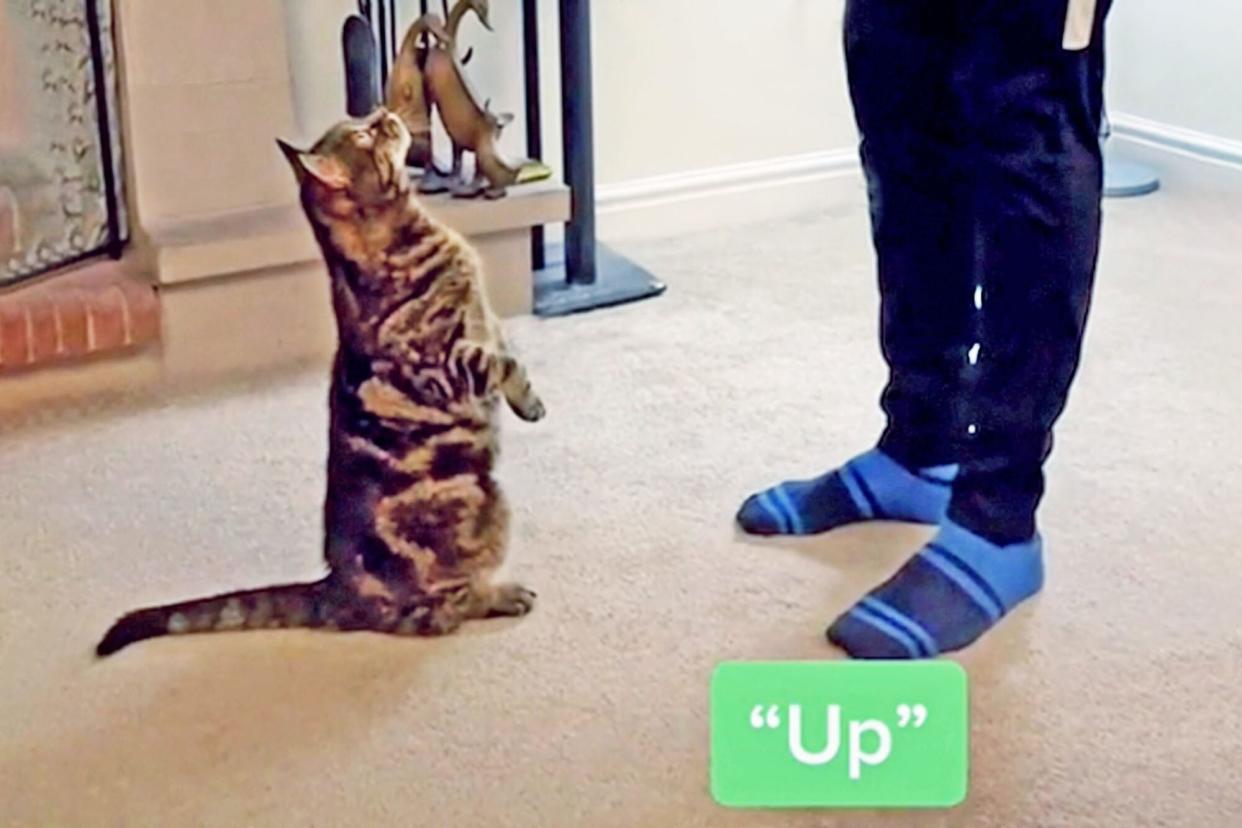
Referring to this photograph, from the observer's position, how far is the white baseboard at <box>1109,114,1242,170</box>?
2619 mm

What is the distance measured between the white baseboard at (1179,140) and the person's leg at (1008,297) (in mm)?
1491

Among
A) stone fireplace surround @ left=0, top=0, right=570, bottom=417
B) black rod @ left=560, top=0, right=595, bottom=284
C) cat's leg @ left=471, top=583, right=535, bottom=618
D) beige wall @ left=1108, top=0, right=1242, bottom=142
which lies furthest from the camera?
beige wall @ left=1108, top=0, right=1242, bottom=142

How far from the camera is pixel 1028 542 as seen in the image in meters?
1.36

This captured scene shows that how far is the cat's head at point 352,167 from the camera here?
4.13ft

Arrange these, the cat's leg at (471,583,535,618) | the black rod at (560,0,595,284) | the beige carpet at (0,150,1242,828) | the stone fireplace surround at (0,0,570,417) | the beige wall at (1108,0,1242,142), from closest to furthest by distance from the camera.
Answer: the beige carpet at (0,150,1242,828), the cat's leg at (471,583,535,618), the stone fireplace surround at (0,0,570,417), the black rod at (560,0,595,284), the beige wall at (1108,0,1242,142)

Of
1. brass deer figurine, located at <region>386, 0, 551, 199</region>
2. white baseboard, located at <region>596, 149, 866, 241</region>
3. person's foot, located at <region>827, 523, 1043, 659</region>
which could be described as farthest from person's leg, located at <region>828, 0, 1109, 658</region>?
white baseboard, located at <region>596, 149, 866, 241</region>

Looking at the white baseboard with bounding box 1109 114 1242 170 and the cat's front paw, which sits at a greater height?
the white baseboard with bounding box 1109 114 1242 170

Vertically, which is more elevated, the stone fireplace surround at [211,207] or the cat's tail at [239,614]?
the stone fireplace surround at [211,207]

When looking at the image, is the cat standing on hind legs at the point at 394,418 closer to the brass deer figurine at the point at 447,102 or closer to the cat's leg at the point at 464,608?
the cat's leg at the point at 464,608

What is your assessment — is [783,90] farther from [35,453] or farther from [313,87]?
[35,453]

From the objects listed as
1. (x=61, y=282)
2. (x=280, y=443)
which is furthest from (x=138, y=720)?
(x=61, y=282)

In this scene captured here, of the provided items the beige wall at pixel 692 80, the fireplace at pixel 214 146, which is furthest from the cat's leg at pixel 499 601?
the beige wall at pixel 692 80

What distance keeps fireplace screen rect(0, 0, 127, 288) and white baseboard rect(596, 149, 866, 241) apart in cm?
76

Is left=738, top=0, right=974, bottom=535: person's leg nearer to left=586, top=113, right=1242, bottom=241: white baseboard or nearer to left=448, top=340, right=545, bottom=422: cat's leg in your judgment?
left=448, top=340, right=545, bottom=422: cat's leg
